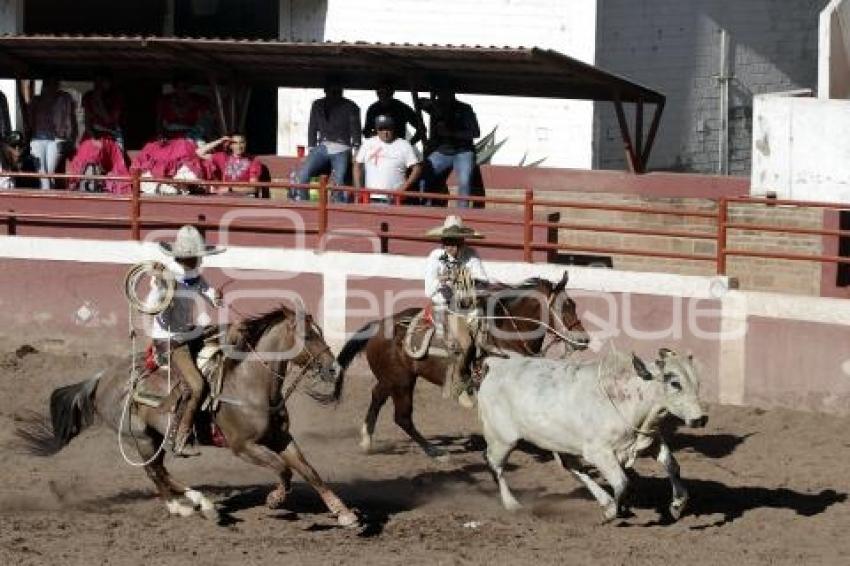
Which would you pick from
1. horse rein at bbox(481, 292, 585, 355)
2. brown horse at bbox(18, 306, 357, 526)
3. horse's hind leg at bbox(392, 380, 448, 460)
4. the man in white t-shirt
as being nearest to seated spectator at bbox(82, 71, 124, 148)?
the man in white t-shirt

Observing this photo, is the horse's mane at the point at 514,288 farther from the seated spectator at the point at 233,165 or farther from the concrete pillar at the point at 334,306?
the seated spectator at the point at 233,165

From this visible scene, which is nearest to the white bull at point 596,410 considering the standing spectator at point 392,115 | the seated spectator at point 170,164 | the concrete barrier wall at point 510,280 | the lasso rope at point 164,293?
the lasso rope at point 164,293

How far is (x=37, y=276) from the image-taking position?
19.4 metres

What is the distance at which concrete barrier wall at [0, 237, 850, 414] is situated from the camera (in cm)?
1628

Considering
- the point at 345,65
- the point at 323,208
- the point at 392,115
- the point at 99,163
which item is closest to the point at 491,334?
the point at 323,208

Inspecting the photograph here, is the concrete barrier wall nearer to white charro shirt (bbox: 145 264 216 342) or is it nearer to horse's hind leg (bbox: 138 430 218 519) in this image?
horse's hind leg (bbox: 138 430 218 519)

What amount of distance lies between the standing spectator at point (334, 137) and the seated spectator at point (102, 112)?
8.07 feet

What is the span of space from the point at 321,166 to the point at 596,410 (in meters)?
8.23

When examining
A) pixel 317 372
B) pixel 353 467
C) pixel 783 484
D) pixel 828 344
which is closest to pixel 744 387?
pixel 828 344

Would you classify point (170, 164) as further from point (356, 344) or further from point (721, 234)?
point (721, 234)

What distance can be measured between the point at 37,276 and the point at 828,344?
8277mm

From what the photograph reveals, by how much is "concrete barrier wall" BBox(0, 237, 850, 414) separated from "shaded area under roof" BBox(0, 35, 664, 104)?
238 centimetres

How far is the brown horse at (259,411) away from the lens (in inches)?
483

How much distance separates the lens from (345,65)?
2050cm
